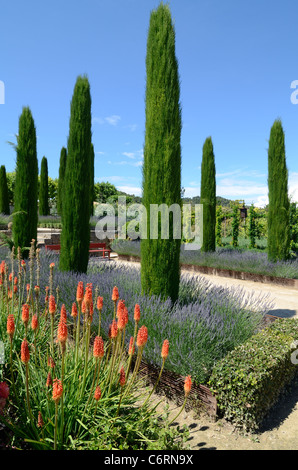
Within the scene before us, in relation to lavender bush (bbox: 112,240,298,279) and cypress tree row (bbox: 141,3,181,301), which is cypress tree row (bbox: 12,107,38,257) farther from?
lavender bush (bbox: 112,240,298,279)

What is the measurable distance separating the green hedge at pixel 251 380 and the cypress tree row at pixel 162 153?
1.73 meters

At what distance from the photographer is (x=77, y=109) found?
24.5 feet

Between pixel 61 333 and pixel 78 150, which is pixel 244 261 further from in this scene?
pixel 61 333

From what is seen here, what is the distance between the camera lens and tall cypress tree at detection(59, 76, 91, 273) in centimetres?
707

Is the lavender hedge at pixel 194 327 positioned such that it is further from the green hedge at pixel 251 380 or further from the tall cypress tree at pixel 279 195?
the tall cypress tree at pixel 279 195

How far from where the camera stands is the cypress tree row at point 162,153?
189 inches

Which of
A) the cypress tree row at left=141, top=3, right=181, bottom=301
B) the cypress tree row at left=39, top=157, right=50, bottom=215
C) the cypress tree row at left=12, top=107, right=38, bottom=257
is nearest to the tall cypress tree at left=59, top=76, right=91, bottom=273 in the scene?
the cypress tree row at left=12, top=107, right=38, bottom=257

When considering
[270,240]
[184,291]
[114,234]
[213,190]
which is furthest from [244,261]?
[114,234]

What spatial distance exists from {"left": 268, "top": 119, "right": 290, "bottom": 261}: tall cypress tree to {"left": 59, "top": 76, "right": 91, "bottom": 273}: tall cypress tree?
683 cm

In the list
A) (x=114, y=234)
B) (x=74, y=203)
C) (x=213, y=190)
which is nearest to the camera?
(x=74, y=203)

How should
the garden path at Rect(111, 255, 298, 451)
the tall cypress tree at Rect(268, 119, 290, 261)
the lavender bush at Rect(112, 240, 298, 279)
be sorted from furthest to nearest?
the tall cypress tree at Rect(268, 119, 290, 261)
the lavender bush at Rect(112, 240, 298, 279)
the garden path at Rect(111, 255, 298, 451)

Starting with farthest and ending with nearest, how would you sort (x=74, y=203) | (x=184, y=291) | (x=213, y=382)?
1. (x=74, y=203)
2. (x=184, y=291)
3. (x=213, y=382)

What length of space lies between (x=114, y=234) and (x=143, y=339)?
2034cm

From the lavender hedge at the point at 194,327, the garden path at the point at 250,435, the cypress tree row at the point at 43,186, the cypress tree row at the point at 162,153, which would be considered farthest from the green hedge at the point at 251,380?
the cypress tree row at the point at 43,186
